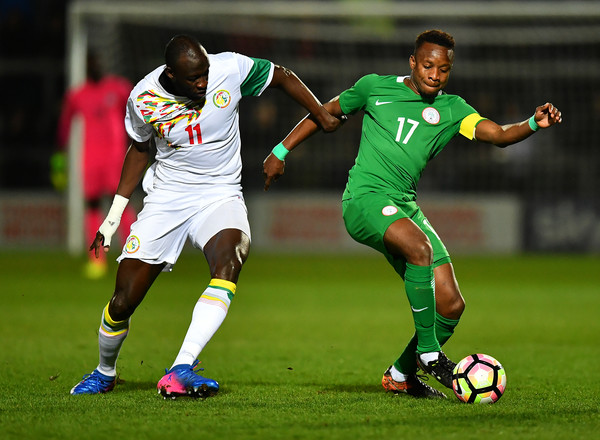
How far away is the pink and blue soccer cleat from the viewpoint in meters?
5.12

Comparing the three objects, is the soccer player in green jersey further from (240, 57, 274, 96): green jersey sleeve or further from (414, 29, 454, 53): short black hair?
(240, 57, 274, 96): green jersey sleeve

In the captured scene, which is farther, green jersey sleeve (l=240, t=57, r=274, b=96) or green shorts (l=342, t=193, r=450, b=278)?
green jersey sleeve (l=240, t=57, r=274, b=96)

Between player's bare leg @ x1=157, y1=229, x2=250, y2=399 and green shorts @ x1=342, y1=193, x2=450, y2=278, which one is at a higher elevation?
green shorts @ x1=342, y1=193, x2=450, y2=278

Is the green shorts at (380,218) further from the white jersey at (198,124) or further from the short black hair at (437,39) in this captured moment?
the short black hair at (437,39)

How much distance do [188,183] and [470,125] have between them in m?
1.67

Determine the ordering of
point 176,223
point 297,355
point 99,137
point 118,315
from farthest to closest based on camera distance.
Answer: point 99,137 → point 297,355 → point 176,223 → point 118,315

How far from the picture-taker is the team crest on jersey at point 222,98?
18.5 feet

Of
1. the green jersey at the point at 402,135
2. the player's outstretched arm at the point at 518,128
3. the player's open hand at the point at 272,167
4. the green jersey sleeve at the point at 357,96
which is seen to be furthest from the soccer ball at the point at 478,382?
the green jersey sleeve at the point at 357,96

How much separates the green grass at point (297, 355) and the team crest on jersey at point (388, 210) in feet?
3.35

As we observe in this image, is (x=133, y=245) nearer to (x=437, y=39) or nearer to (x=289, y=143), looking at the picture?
(x=289, y=143)

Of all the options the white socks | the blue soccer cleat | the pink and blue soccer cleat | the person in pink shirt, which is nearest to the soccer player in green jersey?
the white socks

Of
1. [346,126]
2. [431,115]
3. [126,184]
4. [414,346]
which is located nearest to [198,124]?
[126,184]

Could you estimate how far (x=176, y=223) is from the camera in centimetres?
562

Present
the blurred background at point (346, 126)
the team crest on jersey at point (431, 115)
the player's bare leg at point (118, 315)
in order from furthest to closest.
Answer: the blurred background at point (346, 126) < the team crest on jersey at point (431, 115) < the player's bare leg at point (118, 315)
